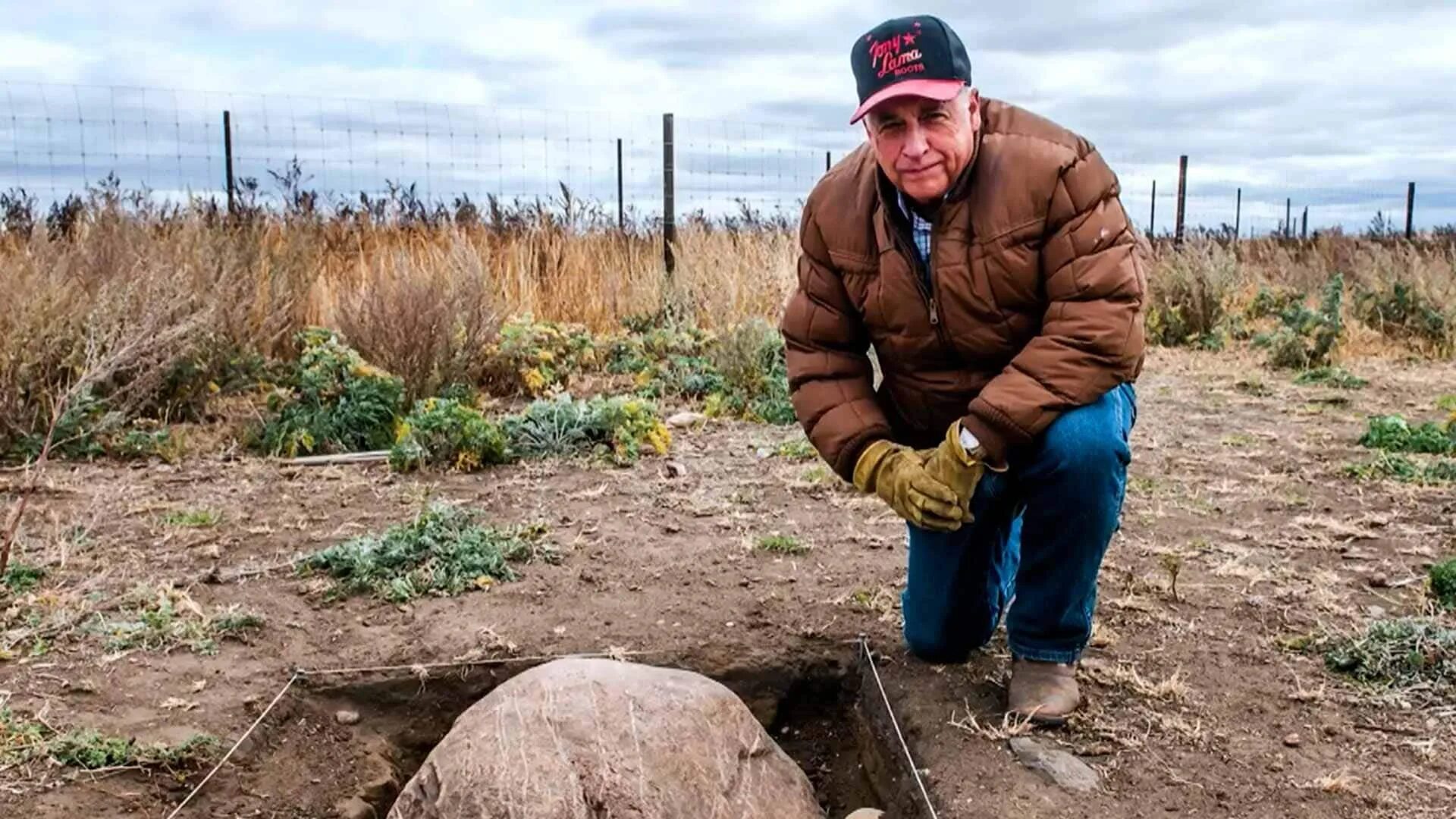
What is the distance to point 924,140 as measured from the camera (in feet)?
8.84

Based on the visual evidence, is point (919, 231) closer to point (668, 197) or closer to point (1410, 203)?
point (668, 197)

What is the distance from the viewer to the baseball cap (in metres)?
2.63

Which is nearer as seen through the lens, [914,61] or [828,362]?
[914,61]

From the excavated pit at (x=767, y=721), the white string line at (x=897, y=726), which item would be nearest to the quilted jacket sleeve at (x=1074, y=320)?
the white string line at (x=897, y=726)

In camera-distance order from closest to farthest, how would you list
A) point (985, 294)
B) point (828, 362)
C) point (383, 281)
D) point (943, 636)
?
1. point (985, 294)
2. point (828, 362)
3. point (943, 636)
4. point (383, 281)

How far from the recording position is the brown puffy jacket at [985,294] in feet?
8.87

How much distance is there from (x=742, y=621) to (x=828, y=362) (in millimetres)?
1003

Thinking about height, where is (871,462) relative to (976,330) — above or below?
below

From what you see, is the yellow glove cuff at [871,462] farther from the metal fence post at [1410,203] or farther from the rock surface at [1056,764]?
the metal fence post at [1410,203]

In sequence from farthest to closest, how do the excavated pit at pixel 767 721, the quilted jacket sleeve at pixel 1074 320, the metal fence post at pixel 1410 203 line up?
the metal fence post at pixel 1410 203
the excavated pit at pixel 767 721
the quilted jacket sleeve at pixel 1074 320

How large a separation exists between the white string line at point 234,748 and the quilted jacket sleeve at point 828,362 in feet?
4.95

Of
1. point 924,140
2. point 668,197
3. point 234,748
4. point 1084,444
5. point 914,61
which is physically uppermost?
point 668,197

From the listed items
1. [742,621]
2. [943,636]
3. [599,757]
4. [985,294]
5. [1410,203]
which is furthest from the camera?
[1410,203]

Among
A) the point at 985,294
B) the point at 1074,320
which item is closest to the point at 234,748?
the point at 985,294
